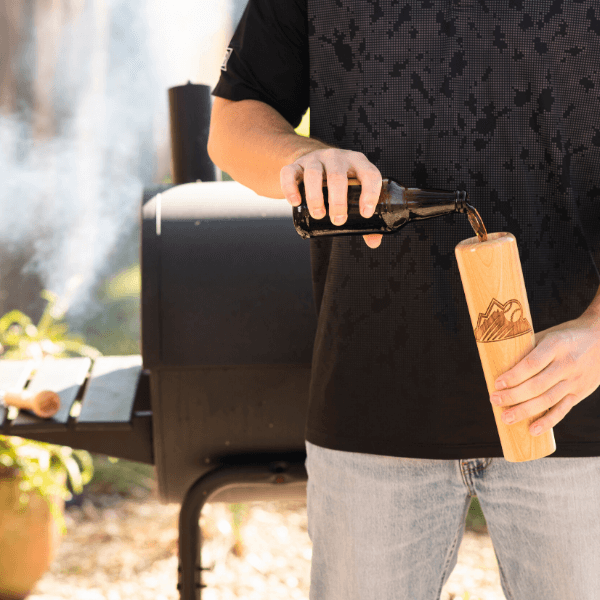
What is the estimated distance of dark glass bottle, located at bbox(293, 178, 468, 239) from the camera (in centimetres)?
72

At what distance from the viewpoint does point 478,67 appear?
91cm

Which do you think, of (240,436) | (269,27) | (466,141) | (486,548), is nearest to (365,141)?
(466,141)

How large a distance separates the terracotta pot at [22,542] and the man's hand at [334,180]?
87.1 inches

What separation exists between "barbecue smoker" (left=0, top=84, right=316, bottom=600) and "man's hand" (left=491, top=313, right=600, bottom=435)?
78 cm

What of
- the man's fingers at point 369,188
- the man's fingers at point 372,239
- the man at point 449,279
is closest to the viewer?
the man's fingers at point 369,188

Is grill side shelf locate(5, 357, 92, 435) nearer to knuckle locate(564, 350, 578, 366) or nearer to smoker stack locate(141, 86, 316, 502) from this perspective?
smoker stack locate(141, 86, 316, 502)

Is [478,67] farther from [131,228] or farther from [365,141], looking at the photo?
[131,228]

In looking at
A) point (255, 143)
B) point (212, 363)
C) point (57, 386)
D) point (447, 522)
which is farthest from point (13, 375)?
point (447, 522)

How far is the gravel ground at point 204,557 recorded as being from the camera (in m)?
2.60

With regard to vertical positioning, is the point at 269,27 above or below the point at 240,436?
above

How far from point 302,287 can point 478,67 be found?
72 cm

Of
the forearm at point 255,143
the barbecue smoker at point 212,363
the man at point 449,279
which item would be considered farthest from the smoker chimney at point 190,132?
the man at point 449,279

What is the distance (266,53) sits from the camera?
100 centimetres

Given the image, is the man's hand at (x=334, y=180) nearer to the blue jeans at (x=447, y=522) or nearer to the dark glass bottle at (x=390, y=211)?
the dark glass bottle at (x=390, y=211)
